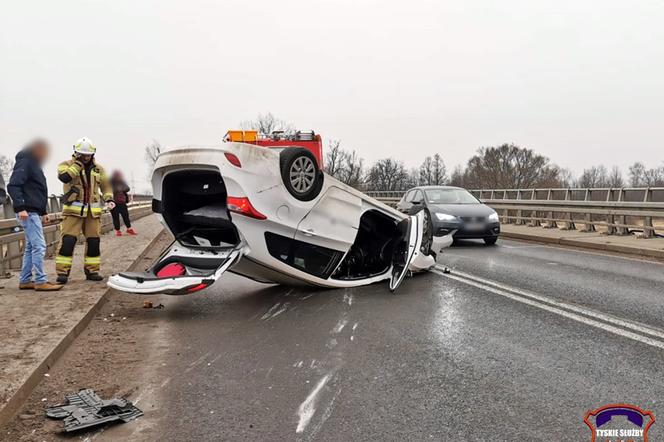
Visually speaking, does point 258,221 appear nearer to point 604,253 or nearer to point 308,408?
point 308,408

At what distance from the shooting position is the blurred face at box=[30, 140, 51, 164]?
20.0 feet

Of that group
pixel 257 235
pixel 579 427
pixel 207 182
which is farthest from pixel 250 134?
pixel 579 427

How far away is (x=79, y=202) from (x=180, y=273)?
1983 mm

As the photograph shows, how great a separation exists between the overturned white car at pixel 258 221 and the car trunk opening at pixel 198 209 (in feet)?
0.04

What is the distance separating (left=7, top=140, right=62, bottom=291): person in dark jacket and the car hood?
8331 mm

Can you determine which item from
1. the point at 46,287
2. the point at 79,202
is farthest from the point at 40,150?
the point at 46,287

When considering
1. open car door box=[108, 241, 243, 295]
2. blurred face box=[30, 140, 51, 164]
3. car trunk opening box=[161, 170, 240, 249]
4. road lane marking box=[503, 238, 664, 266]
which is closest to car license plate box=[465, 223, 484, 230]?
road lane marking box=[503, 238, 664, 266]

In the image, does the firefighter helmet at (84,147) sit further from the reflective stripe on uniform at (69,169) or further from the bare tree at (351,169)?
the bare tree at (351,169)

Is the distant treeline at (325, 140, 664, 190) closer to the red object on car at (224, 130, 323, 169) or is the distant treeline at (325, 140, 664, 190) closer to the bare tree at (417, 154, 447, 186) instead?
the bare tree at (417, 154, 447, 186)

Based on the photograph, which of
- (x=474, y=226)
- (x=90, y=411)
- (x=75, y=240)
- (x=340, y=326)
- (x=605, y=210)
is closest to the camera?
(x=90, y=411)

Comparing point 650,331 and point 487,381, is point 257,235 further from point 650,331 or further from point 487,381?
point 650,331

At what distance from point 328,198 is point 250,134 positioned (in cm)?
712

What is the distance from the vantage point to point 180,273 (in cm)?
548

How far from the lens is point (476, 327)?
477 centimetres
